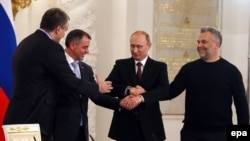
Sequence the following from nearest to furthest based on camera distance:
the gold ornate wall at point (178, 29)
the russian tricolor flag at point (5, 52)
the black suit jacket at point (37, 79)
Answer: the black suit jacket at point (37, 79) → the russian tricolor flag at point (5, 52) → the gold ornate wall at point (178, 29)

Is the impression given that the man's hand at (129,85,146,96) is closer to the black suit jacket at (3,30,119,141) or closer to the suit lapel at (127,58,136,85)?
the suit lapel at (127,58,136,85)

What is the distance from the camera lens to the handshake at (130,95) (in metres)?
3.55

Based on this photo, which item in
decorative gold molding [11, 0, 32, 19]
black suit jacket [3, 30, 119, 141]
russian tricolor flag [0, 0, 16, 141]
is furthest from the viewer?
decorative gold molding [11, 0, 32, 19]

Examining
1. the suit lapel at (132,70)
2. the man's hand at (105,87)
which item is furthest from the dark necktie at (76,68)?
the suit lapel at (132,70)

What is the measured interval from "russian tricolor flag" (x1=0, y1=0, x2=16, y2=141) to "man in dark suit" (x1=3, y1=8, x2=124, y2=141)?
40cm

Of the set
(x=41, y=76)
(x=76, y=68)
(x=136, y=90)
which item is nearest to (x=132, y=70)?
(x=136, y=90)

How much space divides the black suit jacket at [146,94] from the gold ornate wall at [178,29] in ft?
5.92

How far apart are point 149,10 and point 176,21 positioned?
43cm

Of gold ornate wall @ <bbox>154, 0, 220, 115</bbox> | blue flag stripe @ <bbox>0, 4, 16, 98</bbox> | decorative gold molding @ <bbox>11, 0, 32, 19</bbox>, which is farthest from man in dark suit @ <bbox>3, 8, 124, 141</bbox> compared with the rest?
gold ornate wall @ <bbox>154, 0, 220, 115</bbox>

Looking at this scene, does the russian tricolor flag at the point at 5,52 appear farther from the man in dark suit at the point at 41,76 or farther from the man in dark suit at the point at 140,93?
the man in dark suit at the point at 140,93

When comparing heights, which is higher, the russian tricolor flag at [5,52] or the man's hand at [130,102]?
the russian tricolor flag at [5,52]

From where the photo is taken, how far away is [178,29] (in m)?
5.65

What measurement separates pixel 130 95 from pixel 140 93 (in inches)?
3.3

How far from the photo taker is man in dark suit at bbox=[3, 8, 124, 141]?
3.09 m
